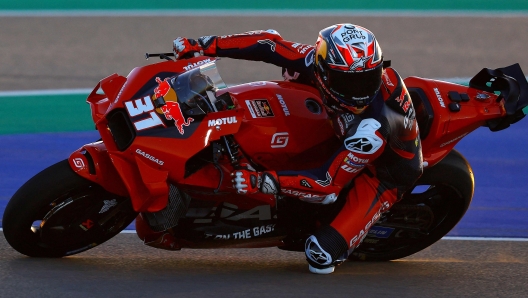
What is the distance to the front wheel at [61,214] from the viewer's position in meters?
4.39

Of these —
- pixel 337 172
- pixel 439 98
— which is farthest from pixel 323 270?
pixel 439 98

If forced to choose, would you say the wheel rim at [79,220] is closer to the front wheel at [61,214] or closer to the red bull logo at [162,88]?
the front wheel at [61,214]

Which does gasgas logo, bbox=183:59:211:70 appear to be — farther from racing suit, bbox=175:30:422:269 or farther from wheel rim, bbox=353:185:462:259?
wheel rim, bbox=353:185:462:259

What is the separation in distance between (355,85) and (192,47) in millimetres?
1033

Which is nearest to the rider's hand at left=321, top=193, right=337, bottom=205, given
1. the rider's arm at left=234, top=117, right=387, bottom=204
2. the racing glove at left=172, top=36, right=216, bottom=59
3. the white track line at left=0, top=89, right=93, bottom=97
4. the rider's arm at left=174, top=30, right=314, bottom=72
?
the rider's arm at left=234, top=117, right=387, bottom=204

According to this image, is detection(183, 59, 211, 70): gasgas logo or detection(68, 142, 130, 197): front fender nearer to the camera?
detection(68, 142, 130, 197): front fender

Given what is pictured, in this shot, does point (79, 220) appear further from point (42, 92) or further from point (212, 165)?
point (42, 92)

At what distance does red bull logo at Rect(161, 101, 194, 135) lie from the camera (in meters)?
4.27

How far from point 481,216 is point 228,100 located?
248 centimetres

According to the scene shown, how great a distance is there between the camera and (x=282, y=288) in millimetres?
4508

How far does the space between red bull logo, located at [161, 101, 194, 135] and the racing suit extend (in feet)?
1.78

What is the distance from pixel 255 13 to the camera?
11570 mm

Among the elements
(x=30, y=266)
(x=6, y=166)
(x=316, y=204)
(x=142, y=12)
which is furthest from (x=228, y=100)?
(x=142, y=12)

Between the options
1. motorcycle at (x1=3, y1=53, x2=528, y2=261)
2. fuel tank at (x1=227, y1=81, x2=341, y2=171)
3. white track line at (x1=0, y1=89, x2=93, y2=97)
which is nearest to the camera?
motorcycle at (x1=3, y1=53, x2=528, y2=261)
